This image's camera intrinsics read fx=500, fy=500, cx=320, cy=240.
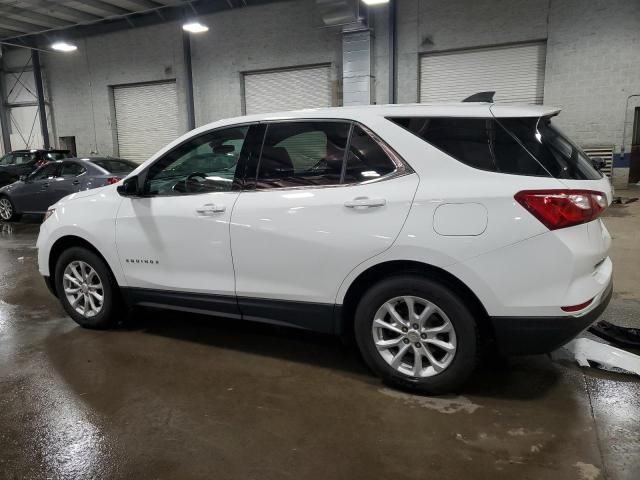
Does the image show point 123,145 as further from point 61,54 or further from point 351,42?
point 351,42

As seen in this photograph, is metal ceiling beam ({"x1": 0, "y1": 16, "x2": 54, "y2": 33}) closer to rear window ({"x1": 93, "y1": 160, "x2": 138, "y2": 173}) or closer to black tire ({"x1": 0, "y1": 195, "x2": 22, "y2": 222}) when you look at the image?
black tire ({"x1": 0, "y1": 195, "x2": 22, "y2": 222})

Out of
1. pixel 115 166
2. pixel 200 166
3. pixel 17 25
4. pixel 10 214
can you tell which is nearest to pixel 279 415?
pixel 200 166

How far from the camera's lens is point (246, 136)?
342cm

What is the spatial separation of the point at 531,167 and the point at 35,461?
287 centimetres

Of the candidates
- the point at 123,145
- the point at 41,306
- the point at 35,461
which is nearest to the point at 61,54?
the point at 123,145

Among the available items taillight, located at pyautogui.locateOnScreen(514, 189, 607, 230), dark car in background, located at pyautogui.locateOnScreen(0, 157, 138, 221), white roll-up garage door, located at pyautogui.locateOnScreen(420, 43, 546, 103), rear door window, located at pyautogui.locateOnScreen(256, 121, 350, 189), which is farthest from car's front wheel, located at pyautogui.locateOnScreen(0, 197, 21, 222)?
taillight, located at pyautogui.locateOnScreen(514, 189, 607, 230)

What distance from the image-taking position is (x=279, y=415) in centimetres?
276

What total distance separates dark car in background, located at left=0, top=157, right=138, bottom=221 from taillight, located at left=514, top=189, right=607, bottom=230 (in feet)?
27.0

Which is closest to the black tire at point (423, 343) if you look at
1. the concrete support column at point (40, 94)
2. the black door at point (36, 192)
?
the black door at point (36, 192)

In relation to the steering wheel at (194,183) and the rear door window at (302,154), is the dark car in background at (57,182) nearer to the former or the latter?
the steering wheel at (194,183)

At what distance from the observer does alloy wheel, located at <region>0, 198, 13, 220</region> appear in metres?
10.9

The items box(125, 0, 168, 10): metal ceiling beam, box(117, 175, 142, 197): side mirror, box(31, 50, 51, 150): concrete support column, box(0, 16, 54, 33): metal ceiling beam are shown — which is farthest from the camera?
box(31, 50, 51, 150): concrete support column

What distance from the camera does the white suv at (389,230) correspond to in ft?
8.35

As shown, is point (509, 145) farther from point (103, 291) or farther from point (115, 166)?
point (115, 166)
